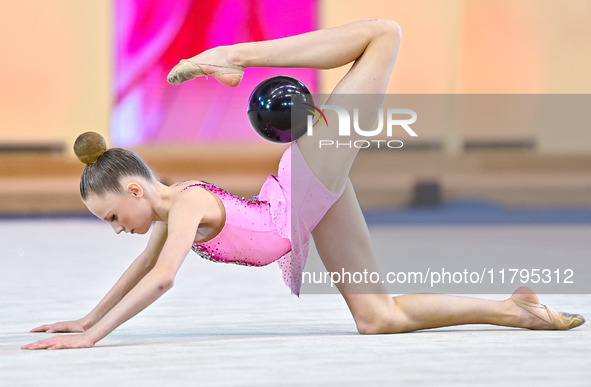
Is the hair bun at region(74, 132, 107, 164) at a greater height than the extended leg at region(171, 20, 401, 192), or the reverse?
the extended leg at region(171, 20, 401, 192)

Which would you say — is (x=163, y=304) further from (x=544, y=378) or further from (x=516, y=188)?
(x=516, y=188)

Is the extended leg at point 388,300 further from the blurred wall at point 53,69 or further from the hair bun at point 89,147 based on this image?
the blurred wall at point 53,69

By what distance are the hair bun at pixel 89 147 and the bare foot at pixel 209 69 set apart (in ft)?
0.84

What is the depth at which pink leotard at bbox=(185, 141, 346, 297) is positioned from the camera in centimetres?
200

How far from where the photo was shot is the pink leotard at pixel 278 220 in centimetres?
200

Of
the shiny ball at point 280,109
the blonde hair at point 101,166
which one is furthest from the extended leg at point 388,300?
the blonde hair at point 101,166

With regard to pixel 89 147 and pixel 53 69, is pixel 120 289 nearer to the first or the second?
pixel 89 147

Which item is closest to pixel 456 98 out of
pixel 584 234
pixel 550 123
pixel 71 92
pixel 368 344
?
pixel 550 123

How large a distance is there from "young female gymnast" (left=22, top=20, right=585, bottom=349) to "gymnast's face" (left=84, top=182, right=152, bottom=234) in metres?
0.02

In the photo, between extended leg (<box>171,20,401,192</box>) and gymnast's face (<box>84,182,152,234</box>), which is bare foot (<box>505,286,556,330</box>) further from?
gymnast's face (<box>84,182,152,234</box>)

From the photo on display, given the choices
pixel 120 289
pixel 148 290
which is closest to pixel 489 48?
pixel 120 289

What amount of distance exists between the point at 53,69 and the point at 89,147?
7.56m

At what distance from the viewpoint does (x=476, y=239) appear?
5.31 m

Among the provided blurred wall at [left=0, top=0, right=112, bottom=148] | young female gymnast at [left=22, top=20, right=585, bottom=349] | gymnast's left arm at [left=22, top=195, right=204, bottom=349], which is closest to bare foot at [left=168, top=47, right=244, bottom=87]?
young female gymnast at [left=22, top=20, right=585, bottom=349]
